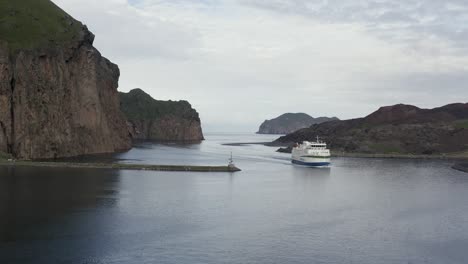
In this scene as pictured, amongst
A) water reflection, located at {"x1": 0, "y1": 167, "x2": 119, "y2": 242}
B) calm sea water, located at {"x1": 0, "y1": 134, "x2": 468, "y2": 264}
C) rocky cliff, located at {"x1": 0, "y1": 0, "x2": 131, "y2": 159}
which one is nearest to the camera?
calm sea water, located at {"x1": 0, "y1": 134, "x2": 468, "y2": 264}

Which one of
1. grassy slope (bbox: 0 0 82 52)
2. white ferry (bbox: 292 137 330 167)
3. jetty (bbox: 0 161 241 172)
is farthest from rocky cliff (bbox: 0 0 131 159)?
white ferry (bbox: 292 137 330 167)

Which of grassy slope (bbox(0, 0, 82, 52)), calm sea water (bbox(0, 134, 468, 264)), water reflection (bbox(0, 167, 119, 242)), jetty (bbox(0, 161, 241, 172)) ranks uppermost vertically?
grassy slope (bbox(0, 0, 82, 52))

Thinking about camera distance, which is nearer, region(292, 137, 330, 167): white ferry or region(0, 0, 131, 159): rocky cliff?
region(0, 0, 131, 159): rocky cliff

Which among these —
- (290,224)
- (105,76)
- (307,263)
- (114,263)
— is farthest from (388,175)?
(105,76)

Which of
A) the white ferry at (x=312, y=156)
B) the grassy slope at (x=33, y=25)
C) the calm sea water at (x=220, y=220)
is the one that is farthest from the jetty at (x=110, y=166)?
the grassy slope at (x=33, y=25)

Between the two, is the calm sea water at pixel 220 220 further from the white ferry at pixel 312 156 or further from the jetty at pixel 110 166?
the white ferry at pixel 312 156

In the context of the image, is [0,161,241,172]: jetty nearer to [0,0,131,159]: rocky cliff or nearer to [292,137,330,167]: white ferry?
[0,0,131,159]: rocky cliff

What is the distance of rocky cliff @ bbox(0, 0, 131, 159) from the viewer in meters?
127

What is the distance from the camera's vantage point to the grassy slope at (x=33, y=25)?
132250mm

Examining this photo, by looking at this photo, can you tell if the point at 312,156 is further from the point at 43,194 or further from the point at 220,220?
the point at 220,220

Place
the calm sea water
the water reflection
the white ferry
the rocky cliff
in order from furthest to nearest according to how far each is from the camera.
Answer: the white ferry < the rocky cliff < the water reflection < the calm sea water

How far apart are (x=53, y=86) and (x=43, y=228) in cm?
9383

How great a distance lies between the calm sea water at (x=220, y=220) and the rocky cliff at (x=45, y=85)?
86.8 ft

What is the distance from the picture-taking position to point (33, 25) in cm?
13750
